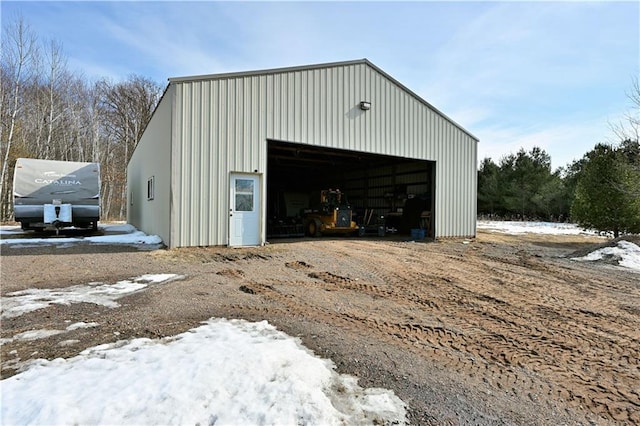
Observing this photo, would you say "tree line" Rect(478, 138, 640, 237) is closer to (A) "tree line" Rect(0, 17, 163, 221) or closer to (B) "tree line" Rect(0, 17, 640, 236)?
(B) "tree line" Rect(0, 17, 640, 236)

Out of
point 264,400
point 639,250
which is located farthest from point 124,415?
point 639,250

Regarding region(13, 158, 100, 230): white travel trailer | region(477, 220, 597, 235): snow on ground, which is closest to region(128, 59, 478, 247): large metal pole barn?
region(13, 158, 100, 230): white travel trailer

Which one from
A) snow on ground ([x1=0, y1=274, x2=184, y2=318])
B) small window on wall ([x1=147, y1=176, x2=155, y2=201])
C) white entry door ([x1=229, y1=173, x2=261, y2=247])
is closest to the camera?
snow on ground ([x1=0, y1=274, x2=184, y2=318])

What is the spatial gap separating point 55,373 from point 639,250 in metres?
13.2

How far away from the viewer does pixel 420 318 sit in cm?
473

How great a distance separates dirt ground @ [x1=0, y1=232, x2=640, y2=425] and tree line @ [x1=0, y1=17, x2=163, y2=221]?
18.6 meters

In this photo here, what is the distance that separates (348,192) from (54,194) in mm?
14838

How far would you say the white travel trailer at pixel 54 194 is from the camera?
41.7ft

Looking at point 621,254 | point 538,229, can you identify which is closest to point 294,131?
point 621,254

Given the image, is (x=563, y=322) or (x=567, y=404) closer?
(x=567, y=404)

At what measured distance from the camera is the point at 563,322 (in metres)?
4.67

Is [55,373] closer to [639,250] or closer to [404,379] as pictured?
[404,379]

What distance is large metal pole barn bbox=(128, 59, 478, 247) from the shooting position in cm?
969

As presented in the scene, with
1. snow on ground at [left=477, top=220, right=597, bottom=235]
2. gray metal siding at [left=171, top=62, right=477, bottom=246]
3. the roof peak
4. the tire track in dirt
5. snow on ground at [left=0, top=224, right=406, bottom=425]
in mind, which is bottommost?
the tire track in dirt
